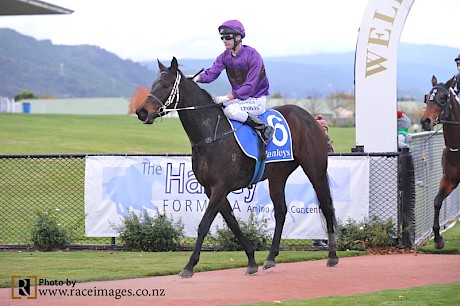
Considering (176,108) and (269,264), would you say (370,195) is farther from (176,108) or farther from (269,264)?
(176,108)

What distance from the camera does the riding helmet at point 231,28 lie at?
1024 centimetres

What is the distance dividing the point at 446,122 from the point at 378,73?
1.66 m

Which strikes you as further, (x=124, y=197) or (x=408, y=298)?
(x=124, y=197)

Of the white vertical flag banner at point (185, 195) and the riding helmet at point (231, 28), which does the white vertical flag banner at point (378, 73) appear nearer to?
the white vertical flag banner at point (185, 195)

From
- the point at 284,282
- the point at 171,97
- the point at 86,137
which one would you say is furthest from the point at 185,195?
the point at 86,137

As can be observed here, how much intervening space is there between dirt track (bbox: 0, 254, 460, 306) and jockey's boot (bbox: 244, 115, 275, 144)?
61.8 inches

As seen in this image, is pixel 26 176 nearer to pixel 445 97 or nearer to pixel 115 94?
pixel 445 97

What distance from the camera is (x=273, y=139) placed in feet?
34.5

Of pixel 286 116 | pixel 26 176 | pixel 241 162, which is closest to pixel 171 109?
pixel 241 162

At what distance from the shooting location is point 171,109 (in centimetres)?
978

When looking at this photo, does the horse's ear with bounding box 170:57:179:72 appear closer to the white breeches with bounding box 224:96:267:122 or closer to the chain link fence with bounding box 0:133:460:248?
the white breeches with bounding box 224:96:267:122

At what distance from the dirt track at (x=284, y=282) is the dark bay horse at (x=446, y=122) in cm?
133

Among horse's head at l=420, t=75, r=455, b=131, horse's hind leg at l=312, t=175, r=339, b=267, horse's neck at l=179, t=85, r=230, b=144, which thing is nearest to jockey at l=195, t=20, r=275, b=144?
horse's neck at l=179, t=85, r=230, b=144

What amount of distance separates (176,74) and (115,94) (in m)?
183
